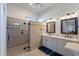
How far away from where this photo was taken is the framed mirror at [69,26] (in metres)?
1.56

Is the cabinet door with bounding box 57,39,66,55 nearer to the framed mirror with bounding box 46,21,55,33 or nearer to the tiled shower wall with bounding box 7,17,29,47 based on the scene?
the framed mirror with bounding box 46,21,55,33

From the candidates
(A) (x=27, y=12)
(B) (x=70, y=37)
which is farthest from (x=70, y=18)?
(A) (x=27, y=12)

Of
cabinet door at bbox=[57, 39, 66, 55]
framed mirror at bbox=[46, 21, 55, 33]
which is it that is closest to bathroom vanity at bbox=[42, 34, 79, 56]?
cabinet door at bbox=[57, 39, 66, 55]

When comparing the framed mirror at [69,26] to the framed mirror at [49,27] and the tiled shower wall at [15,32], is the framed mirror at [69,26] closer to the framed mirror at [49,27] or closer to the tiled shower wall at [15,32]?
the framed mirror at [49,27]

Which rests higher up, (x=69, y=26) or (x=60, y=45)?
(x=69, y=26)

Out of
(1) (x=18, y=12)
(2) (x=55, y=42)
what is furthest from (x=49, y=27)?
(1) (x=18, y=12)

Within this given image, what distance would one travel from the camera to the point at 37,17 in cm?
164

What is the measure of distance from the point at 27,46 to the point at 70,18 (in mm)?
1104

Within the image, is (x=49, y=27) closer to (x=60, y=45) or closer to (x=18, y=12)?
(x=60, y=45)

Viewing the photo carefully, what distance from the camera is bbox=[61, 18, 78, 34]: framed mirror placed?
156 centimetres

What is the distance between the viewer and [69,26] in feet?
5.32

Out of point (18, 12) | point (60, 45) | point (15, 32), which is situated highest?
point (18, 12)

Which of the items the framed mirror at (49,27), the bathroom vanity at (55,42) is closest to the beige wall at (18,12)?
the framed mirror at (49,27)

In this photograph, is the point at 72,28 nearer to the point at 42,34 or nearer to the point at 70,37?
the point at 70,37
